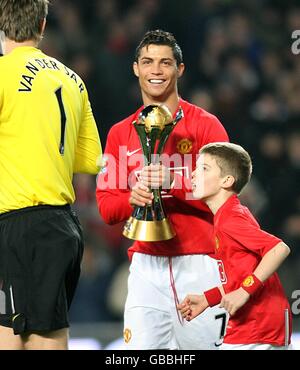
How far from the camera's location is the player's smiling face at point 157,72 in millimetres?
4758

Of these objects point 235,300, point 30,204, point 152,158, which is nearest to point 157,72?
point 152,158

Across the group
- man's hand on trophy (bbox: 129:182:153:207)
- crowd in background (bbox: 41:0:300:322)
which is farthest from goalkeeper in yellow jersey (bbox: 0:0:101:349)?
crowd in background (bbox: 41:0:300:322)

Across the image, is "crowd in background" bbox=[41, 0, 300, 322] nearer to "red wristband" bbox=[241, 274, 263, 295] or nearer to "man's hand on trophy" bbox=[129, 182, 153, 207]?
"man's hand on trophy" bbox=[129, 182, 153, 207]

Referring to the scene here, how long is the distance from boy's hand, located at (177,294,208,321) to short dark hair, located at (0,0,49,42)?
4.51 feet

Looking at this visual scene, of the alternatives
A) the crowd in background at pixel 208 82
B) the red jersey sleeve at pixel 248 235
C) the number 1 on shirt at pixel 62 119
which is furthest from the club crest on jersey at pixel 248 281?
the crowd in background at pixel 208 82

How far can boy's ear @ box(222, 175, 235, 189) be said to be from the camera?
4398mm

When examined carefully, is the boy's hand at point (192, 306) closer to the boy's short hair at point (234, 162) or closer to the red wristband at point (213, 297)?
the red wristband at point (213, 297)

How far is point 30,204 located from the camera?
3973 mm

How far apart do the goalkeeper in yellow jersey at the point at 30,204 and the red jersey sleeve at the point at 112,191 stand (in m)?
0.65

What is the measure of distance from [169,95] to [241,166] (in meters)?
0.60

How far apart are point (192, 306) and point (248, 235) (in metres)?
0.47

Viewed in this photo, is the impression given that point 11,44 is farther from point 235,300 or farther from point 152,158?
point 235,300

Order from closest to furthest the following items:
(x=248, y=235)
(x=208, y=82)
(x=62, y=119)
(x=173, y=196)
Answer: (x=62, y=119) → (x=248, y=235) → (x=173, y=196) → (x=208, y=82)

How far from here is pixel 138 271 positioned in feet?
15.7
